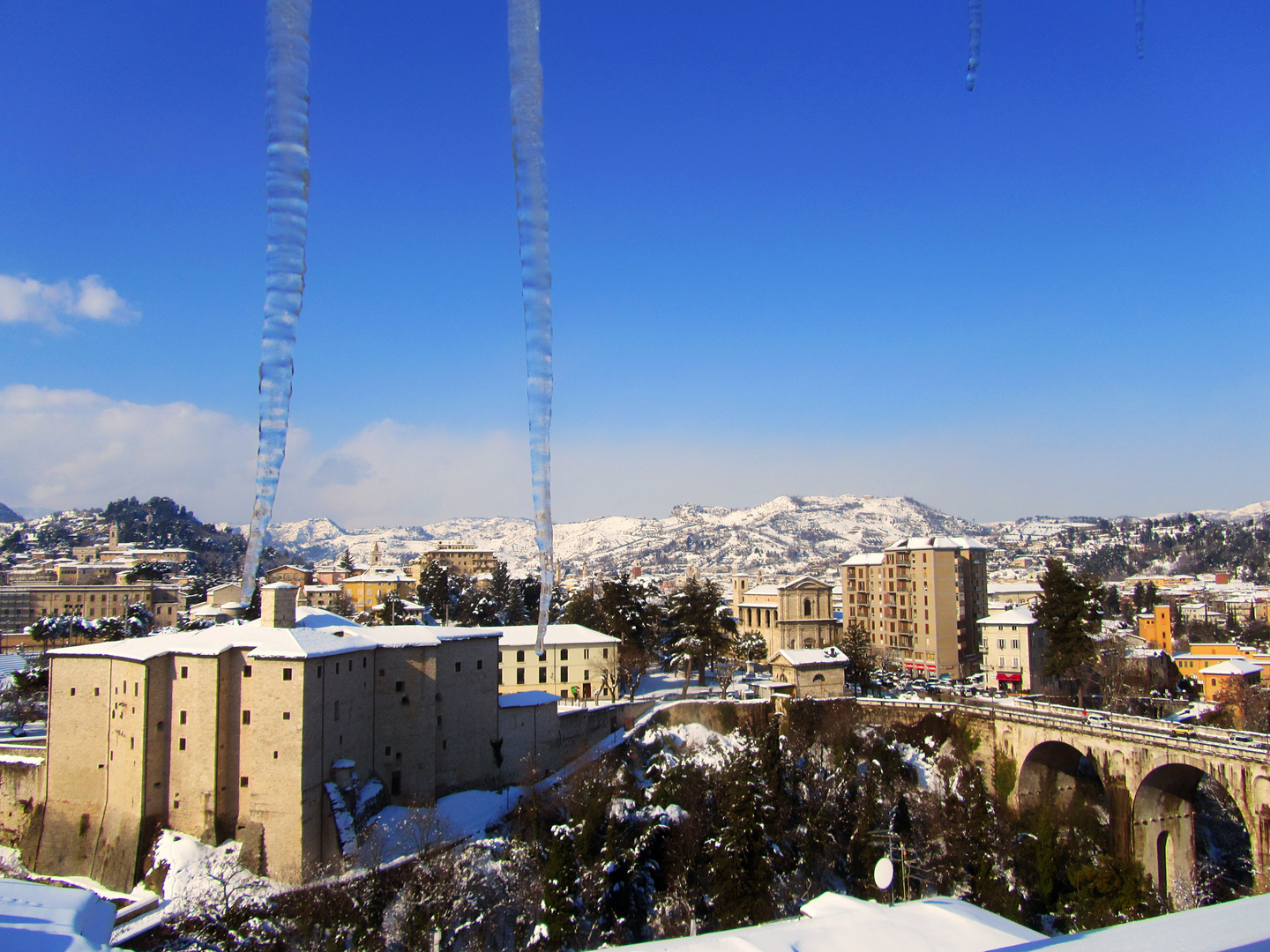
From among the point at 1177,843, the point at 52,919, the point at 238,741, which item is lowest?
the point at 1177,843


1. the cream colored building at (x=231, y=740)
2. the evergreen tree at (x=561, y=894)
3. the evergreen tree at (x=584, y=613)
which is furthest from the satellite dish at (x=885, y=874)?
the evergreen tree at (x=584, y=613)

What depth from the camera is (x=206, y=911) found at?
22688 millimetres

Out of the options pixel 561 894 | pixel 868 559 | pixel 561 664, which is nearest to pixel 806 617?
pixel 868 559

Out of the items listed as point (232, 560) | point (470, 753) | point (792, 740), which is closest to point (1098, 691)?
point (792, 740)

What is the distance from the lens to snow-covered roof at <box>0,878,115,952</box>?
9.32 m

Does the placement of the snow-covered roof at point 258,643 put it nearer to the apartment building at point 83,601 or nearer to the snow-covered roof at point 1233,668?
the snow-covered roof at point 1233,668

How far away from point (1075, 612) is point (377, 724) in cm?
3971

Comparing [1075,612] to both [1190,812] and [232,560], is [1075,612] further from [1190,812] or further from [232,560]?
[232,560]

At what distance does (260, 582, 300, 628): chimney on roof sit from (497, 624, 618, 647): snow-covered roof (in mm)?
15989

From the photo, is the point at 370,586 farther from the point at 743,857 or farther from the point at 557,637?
the point at 743,857

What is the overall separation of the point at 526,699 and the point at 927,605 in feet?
127

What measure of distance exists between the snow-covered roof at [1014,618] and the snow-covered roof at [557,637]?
28379 millimetres

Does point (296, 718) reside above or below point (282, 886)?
above

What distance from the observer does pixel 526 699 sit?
36281 millimetres
